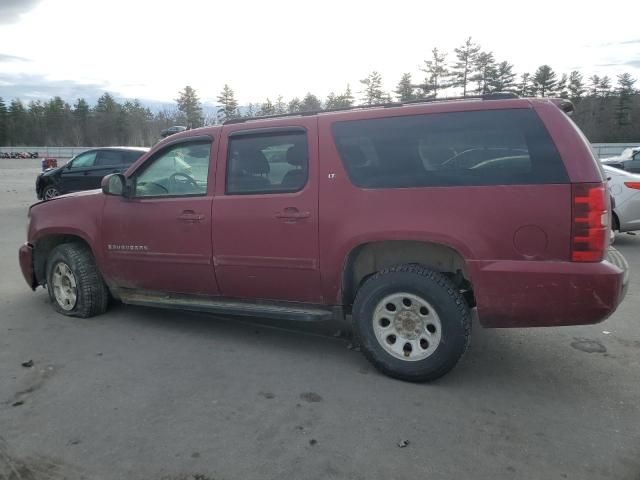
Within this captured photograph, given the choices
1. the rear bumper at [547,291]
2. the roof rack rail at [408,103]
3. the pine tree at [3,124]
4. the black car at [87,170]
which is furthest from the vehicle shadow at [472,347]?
the pine tree at [3,124]

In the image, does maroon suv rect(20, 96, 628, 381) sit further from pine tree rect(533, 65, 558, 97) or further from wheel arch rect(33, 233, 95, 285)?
pine tree rect(533, 65, 558, 97)

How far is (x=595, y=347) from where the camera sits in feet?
14.3

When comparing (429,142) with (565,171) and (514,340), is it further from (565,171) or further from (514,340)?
(514,340)

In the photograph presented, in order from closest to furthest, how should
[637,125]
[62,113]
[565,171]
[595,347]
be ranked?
[565,171], [595,347], [637,125], [62,113]

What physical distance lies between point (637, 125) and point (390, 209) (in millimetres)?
68451

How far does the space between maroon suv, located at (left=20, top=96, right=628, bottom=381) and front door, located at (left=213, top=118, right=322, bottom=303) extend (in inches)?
0.5

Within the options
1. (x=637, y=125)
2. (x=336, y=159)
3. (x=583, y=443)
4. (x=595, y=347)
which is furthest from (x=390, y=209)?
(x=637, y=125)

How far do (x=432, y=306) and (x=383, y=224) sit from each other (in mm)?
655

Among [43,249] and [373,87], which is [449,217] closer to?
[43,249]

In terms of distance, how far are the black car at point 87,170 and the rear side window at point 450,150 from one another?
10748 millimetres

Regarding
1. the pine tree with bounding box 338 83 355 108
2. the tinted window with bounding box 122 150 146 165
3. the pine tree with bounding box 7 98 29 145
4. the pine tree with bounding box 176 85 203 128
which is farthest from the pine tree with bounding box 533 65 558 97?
the pine tree with bounding box 7 98 29 145

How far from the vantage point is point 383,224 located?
3648 mm

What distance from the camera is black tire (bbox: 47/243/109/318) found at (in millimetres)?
5086

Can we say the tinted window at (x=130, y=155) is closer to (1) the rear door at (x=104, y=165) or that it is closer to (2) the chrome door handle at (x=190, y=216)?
(1) the rear door at (x=104, y=165)
